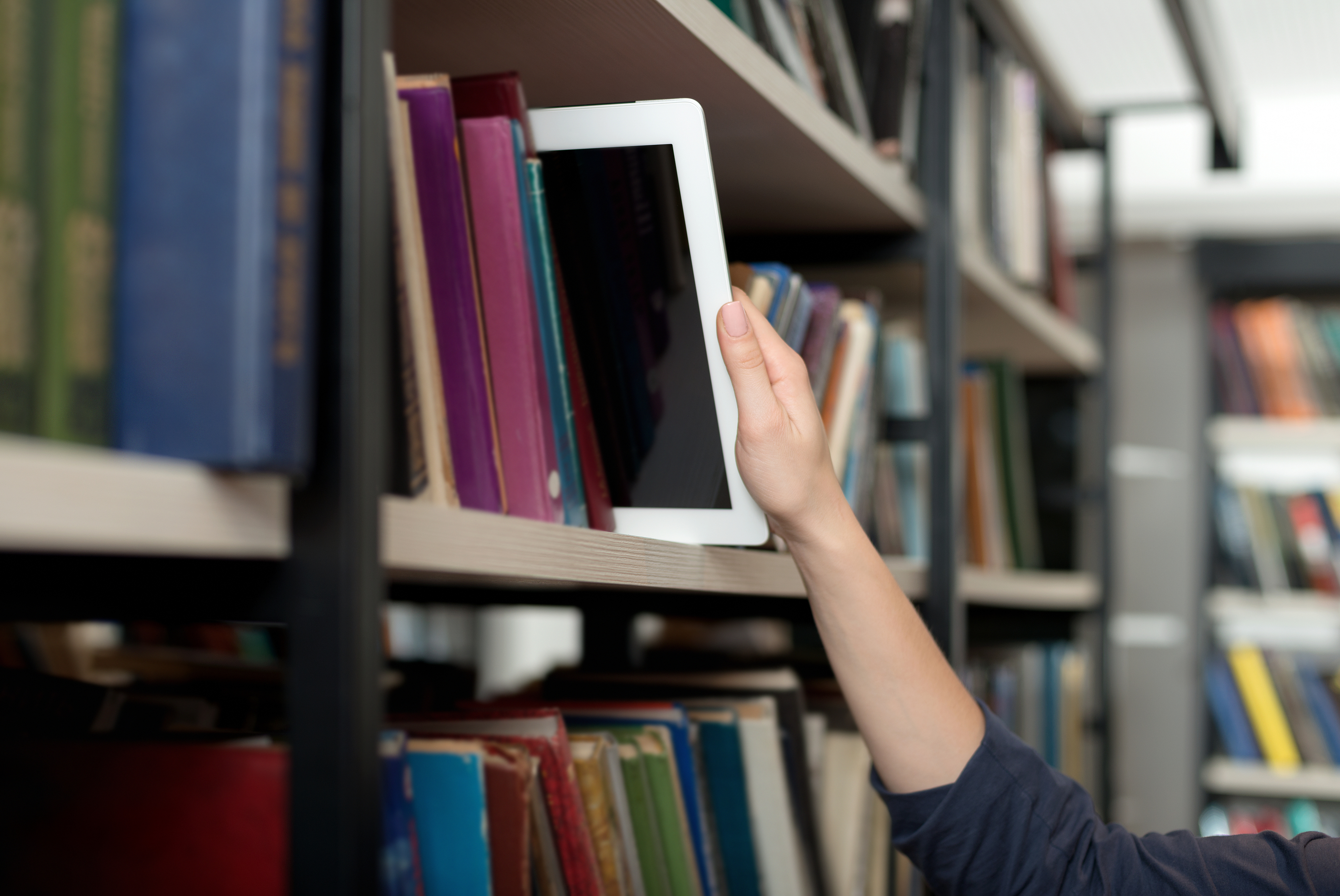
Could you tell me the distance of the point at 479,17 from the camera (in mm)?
821

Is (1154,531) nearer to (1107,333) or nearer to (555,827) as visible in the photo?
(1107,333)

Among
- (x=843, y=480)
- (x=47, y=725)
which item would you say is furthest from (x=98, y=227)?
(x=843, y=480)

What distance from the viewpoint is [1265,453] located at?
3480 mm

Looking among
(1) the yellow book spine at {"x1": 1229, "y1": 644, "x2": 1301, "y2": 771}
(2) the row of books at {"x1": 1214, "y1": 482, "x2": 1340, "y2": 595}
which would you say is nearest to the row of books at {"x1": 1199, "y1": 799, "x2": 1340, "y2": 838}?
(1) the yellow book spine at {"x1": 1229, "y1": 644, "x2": 1301, "y2": 771}

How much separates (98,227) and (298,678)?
0.63ft

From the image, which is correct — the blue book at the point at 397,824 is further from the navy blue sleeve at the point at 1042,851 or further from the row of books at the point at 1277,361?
the row of books at the point at 1277,361

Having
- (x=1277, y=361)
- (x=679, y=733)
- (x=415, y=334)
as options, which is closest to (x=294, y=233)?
(x=415, y=334)


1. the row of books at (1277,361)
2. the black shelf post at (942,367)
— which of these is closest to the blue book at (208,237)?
the black shelf post at (942,367)

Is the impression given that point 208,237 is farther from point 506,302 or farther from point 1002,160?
point 1002,160

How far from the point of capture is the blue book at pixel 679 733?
0.97 m

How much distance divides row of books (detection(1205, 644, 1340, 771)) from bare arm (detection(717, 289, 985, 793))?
2.33m

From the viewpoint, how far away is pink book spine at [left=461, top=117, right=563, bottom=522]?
710mm

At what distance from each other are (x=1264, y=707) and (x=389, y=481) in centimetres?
291

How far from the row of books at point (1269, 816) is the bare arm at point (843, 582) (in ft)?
7.64
